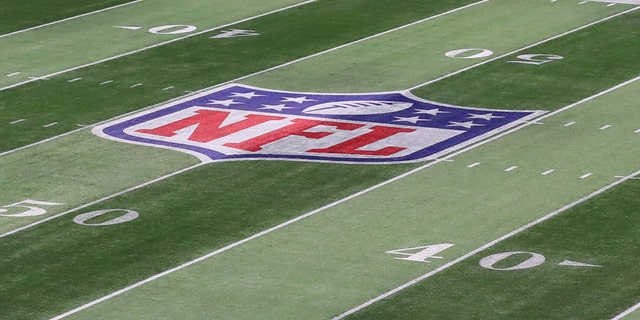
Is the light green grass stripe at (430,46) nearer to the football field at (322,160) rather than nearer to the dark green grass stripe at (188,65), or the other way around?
the football field at (322,160)

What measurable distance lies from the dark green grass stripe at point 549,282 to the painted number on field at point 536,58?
38.4 ft

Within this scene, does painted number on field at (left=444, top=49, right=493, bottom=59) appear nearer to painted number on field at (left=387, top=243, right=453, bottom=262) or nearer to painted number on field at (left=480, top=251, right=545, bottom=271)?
painted number on field at (left=387, top=243, right=453, bottom=262)

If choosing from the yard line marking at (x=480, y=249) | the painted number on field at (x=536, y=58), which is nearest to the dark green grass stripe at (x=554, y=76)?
the painted number on field at (x=536, y=58)

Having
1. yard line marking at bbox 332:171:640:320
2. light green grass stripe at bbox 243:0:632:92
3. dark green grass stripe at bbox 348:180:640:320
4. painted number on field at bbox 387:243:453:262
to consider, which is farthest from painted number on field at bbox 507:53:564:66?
painted number on field at bbox 387:243:453:262

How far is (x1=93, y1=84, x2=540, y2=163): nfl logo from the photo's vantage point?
31.5 m

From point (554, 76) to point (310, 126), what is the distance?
22.4 feet

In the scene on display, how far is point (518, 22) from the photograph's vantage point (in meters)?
42.9

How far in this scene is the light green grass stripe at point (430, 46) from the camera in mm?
37344

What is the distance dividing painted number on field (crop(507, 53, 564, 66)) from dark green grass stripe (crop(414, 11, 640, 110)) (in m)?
0.20

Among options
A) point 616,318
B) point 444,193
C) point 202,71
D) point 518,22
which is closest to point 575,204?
point 444,193

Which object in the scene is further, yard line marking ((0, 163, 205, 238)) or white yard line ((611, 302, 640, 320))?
yard line marking ((0, 163, 205, 238))

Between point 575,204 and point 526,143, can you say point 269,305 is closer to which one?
point 575,204

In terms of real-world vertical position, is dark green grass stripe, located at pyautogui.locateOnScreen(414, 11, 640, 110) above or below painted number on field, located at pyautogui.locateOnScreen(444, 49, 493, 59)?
below

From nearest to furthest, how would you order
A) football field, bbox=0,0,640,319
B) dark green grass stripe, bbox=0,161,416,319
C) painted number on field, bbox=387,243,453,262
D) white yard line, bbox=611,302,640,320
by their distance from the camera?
white yard line, bbox=611,302,640,320
football field, bbox=0,0,640,319
dark green grass stripe, bbox=0,161,416,319
painted number on field, bbox=387,243,453,262
